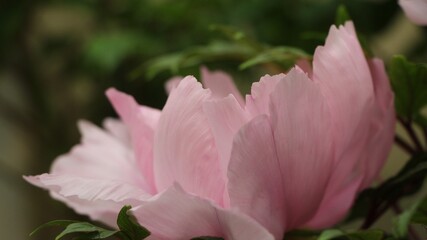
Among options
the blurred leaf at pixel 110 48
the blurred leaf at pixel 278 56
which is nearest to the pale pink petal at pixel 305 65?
the blurred leaf at pixel 278 56

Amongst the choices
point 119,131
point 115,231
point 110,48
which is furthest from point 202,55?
point 110,48

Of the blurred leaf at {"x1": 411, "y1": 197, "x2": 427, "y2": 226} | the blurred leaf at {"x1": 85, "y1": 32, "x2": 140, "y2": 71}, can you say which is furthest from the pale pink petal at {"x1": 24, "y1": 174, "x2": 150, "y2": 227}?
the blurred leaf at {"x1": 85, "y1": 32, "x2": 140, "y2": 71}

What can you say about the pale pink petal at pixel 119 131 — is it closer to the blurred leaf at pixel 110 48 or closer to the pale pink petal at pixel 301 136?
the pale pink petal at pixel 301 136

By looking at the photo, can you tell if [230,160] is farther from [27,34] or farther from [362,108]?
[27,34]

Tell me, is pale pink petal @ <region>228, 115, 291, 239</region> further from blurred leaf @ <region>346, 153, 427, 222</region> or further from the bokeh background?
the bokeh background

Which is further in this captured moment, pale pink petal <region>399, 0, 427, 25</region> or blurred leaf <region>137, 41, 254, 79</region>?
blurred leaf <region>137, 41, 254, 79</region>

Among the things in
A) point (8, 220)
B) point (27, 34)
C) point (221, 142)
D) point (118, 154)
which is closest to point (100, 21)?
point (27, 34)

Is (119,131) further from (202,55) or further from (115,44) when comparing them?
(115,44)
